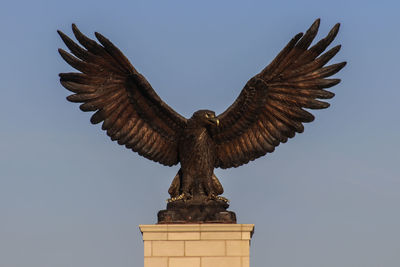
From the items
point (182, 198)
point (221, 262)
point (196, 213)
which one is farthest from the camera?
point (182, 198)

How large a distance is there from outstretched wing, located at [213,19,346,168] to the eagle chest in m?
0.44

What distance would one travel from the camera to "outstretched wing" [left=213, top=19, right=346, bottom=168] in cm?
2856

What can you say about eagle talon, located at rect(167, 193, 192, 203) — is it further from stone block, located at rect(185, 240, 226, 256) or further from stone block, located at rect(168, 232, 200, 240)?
stone block, located at rect(185, 240, 226, 256)

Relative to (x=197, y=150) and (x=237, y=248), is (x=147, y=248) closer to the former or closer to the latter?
(x=237, y=248)

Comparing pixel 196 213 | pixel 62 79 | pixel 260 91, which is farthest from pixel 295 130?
pixel 62 79

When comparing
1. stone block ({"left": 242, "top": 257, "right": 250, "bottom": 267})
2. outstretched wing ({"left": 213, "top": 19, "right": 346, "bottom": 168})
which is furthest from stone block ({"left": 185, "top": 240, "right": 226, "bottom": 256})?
outstretched wing ({"left": 213, "top": 19, "right": 346, "bottom": 168})

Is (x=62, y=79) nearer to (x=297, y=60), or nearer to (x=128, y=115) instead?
(x=128, y=115)

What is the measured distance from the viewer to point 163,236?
27422 millimetres

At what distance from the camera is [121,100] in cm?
2873

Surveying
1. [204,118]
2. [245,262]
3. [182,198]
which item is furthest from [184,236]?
[204,118]

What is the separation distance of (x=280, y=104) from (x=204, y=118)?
1.97m

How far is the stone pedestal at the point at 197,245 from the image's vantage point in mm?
27266

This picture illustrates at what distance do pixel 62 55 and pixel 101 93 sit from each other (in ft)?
4.29

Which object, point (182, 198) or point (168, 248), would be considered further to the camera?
point (182, 198)
